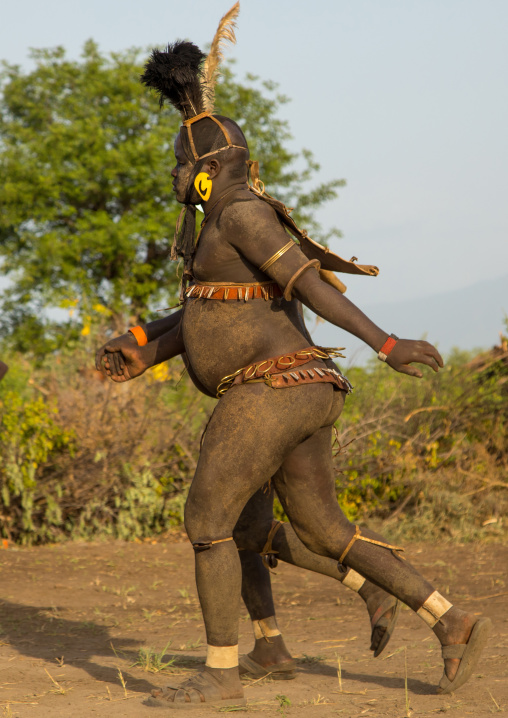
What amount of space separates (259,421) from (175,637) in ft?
7.38

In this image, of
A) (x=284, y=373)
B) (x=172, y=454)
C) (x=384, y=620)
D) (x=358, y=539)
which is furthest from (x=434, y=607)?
(x=172, y=454)

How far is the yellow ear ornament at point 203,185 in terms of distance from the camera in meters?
3.55

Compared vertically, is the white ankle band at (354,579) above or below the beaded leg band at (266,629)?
above

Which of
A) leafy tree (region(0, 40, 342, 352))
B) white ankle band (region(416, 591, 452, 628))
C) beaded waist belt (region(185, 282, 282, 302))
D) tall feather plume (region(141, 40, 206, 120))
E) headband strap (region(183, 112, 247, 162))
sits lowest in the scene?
white ankle band (region(416, 591, 452, 628))

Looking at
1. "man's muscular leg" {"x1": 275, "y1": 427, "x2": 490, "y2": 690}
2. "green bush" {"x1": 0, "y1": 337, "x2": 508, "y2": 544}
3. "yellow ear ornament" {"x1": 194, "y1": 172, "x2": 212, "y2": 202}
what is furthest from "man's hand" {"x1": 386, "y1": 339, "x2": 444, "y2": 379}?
"green bush" {"x1": 0, "y1": 337, "x2": 508, "y2": 544}

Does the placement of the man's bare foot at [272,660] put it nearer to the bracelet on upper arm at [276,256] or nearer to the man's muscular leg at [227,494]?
the man's muscular leg at [227,494]

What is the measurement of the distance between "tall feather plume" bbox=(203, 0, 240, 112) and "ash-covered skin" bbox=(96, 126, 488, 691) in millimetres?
347

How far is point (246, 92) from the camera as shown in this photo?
2812 cm

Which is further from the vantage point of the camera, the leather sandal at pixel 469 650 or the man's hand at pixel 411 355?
the leather sandal at pixel 469 650

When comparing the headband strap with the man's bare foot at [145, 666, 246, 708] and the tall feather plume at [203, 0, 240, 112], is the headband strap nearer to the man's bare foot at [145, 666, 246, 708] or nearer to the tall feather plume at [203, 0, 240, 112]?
the tall feather plume at [203, 0, 240, 112]

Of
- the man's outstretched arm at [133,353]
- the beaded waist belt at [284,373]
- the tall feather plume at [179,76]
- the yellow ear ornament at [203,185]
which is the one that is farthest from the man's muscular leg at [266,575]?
the tall feather plume at [179,76]

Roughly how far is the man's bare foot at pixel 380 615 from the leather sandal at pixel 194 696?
603 millimetres

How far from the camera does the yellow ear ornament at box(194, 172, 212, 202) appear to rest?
11.7 ft

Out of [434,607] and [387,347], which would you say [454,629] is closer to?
[434,607]
